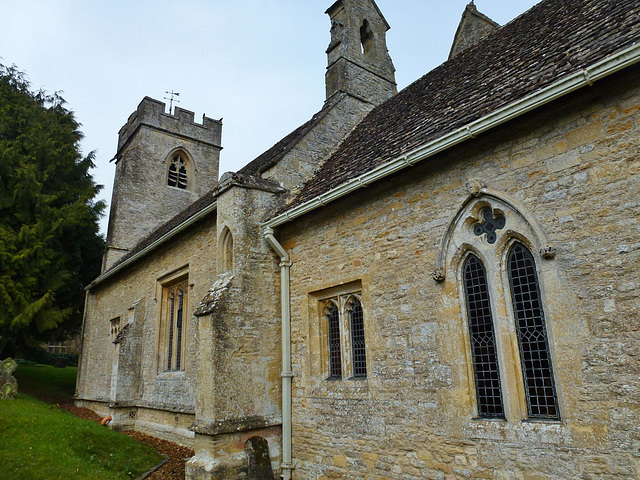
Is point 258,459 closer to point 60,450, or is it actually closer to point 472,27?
point 60,450

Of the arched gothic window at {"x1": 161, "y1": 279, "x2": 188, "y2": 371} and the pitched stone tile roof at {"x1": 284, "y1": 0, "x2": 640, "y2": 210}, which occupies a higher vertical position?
the pitched stone tile roof at {"x1": 284, "y1": 0, "x2": 640, "y2": 210}

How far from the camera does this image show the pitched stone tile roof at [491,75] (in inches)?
227

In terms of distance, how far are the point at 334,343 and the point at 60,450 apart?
5.61 m

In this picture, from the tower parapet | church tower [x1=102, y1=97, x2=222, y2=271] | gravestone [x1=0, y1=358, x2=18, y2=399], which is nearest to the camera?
gravestone [x1=0, y1=358, x2=18, y2=399]

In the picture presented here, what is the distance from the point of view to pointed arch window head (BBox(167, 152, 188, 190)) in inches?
907

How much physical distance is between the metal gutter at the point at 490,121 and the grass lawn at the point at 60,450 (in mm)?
5985

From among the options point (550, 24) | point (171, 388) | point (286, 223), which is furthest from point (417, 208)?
point (171, 388)

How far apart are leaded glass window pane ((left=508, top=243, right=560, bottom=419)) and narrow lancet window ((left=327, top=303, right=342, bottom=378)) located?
3.18 m

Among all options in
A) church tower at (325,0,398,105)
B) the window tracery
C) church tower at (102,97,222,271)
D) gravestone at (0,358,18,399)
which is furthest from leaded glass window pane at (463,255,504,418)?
church tower at (102,97,222,271)

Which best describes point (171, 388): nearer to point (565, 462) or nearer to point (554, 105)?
point (565, 462)

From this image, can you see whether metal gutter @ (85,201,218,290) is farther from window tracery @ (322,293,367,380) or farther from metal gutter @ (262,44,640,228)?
window tracery @ (322,293,367,380)

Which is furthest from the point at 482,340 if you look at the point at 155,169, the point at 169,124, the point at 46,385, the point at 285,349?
the point at 46,385

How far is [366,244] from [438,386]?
96.4 inches

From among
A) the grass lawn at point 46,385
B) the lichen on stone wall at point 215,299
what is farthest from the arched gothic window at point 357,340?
the grass lawn at point 46,385
